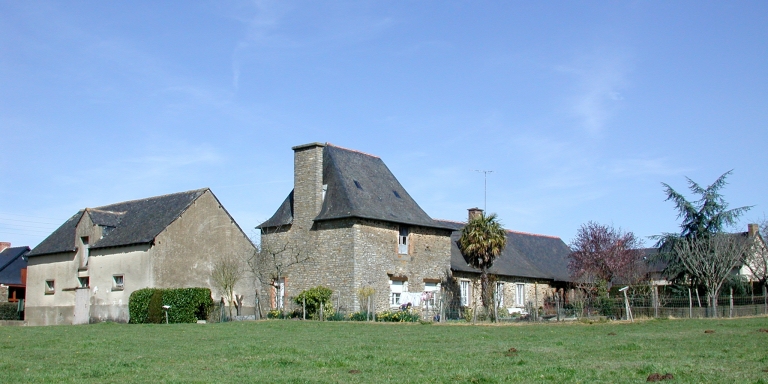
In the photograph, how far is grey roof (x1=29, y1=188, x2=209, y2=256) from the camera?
3569 centimetres

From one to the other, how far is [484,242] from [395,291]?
507 cm

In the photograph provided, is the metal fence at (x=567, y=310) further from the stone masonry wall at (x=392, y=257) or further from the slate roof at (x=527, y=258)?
the slate roof at (x=527, y=258)

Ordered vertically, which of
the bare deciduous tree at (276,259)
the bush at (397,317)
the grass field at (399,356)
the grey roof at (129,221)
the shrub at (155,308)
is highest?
the grey roof at (129,221)

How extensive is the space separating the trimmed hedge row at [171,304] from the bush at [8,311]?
13197 millimetres

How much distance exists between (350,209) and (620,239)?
19749 mm

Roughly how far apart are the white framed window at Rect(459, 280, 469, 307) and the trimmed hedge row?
46.5ft

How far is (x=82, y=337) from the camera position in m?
21.6

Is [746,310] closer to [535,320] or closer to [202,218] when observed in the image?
[535,320]

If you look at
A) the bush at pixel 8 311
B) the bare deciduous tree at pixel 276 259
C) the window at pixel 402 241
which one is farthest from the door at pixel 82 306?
the window at pixel 402 241

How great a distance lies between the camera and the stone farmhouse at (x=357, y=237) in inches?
1404

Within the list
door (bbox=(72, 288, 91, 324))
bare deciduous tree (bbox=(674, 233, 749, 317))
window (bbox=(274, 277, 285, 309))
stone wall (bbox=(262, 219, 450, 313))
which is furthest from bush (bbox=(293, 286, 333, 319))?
bare deciduous tree (bbox=(674, 233, 749, 317))

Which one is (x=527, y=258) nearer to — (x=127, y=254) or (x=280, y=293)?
(x=280, y=293)

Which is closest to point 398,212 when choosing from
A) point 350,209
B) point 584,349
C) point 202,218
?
point 350,209

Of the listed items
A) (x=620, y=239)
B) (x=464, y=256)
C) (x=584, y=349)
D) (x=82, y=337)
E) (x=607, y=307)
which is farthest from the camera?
(x=620, y=239)
